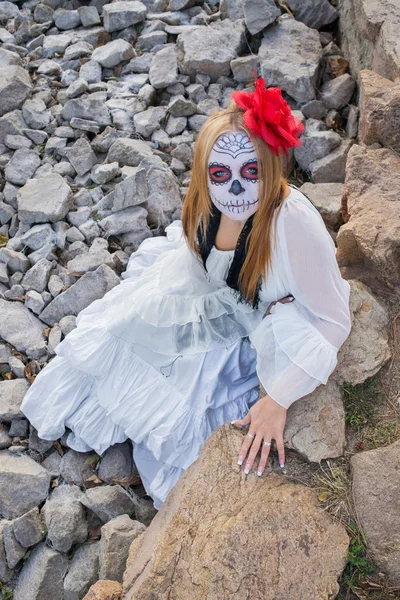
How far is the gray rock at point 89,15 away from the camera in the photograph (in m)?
4.73

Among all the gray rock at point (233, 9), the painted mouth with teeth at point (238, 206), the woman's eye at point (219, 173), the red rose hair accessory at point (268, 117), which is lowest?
the gray rock at point (233, 9)

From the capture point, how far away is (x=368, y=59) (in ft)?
12.8

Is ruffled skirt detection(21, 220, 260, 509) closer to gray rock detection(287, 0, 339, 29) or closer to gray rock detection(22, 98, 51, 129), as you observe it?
gray rock detection(22, 98, 51, 129)

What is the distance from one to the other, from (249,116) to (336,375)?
3.19 ft

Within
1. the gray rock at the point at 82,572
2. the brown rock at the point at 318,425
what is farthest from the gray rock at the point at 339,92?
the gray rock at the point at 82,572

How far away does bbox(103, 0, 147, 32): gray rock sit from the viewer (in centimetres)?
461

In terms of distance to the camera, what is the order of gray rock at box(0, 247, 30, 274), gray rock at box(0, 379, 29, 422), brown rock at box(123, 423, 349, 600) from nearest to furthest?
brown rock at box(123, 423, 349, 600) → gray rock at box(0, 379, 29, 422) → gray rock at box(0, 247, 30, 274)

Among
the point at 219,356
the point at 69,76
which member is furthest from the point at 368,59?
→ the point at 219,356

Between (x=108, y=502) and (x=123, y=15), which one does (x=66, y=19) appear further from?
(x=108, y=502)

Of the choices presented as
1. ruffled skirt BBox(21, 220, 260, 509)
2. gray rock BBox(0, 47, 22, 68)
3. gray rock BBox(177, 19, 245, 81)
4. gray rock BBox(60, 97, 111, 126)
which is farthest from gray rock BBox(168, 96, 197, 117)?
ruffled skirt BBox(21, 220, 260, 509)

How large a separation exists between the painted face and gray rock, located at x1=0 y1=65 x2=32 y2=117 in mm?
2429

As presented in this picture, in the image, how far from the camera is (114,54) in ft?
14.6

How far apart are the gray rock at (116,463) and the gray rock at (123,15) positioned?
3142 mm

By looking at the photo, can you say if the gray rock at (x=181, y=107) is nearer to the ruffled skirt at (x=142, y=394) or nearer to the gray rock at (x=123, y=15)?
the gray rock at (x=123, y=15)
